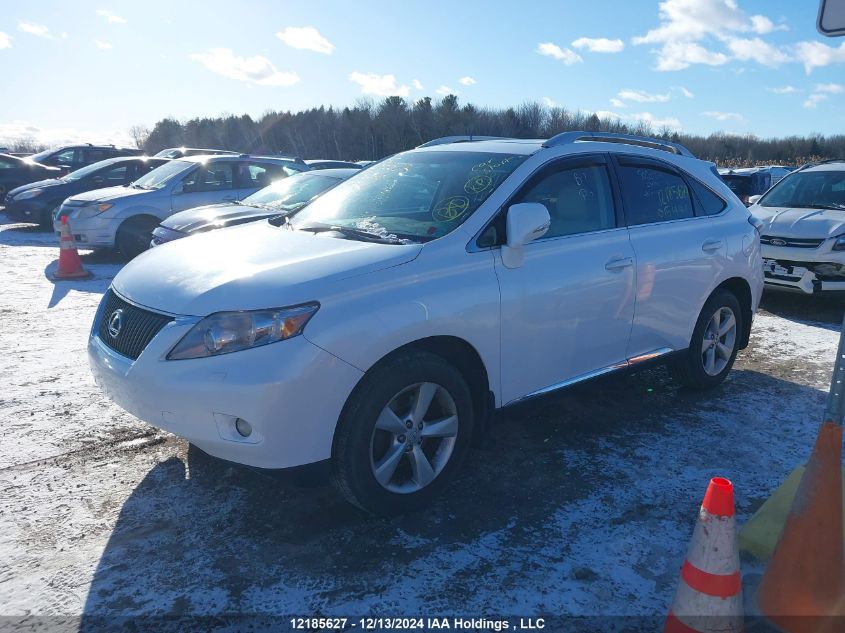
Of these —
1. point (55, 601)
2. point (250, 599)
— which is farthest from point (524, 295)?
point (55, 601)

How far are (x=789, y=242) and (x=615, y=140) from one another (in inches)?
175

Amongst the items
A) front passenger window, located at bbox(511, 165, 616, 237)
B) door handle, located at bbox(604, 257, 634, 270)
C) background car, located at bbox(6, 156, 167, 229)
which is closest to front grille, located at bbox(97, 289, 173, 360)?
front passenger window, located at bbox(511, 165, 616, 237)

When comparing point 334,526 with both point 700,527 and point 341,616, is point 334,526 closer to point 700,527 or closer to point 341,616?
point 341,616

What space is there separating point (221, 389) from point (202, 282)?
0.58 m

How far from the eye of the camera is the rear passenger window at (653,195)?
4273 millimetres

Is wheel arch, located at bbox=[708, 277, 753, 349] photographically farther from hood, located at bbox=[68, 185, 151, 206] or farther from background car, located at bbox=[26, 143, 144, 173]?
background car, located at bbox=[26, 143, 144, 173]

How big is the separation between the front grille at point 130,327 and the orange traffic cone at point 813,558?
2.71 m

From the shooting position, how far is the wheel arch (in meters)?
5.01

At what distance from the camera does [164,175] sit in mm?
10750

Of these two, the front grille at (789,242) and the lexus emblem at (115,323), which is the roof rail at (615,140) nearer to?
the lexus emblem at (115,323)

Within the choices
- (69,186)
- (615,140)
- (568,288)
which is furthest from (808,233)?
(69,186)

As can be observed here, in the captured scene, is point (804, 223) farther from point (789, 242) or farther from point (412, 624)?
point (412, 624)

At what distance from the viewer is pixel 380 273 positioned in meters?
3.05

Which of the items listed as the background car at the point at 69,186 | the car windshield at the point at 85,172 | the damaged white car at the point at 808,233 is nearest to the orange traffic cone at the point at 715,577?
the damaged white car at the point at 808,233
